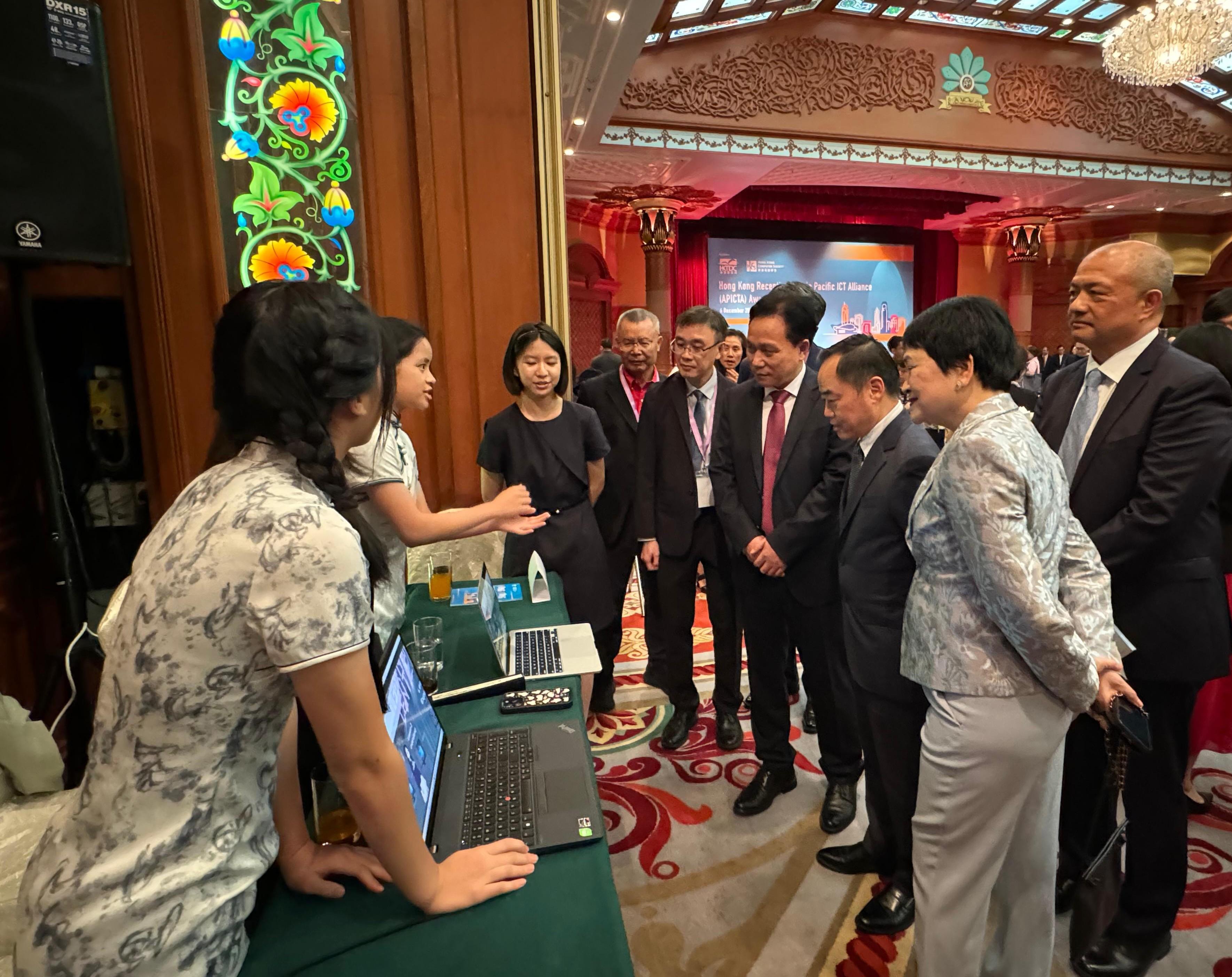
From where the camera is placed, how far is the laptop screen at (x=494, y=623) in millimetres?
1580

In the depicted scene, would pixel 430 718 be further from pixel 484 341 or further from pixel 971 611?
pixel 484 341

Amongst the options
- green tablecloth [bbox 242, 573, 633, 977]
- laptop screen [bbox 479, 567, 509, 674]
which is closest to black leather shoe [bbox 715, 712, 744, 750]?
laptop screen [bbox 479, 567, 509, 674]

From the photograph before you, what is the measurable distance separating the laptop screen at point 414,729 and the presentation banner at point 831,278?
31.1 ft

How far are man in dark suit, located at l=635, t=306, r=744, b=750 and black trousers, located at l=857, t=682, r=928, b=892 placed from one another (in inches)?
32.2

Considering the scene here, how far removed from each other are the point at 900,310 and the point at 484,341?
9898mm

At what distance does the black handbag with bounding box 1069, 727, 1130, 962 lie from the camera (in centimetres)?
140

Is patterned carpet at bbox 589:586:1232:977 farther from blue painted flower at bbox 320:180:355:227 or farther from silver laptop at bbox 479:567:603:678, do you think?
blue painted flower at bbox 320:180:355:227

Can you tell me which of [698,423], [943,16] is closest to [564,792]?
[698,423]

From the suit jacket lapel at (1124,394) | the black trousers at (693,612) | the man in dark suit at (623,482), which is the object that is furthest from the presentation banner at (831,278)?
the suit jacket lapel at (1124,394)

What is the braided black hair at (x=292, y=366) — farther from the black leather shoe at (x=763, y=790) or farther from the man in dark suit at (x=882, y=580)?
the black leather shoe at (x=763, y=790)

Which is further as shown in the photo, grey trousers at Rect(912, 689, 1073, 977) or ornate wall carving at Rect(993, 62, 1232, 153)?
ornate wall carving at Rect(993, 62, 1232, 153)

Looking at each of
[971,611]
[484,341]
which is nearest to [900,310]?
[484,341]

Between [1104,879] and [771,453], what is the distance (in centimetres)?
134

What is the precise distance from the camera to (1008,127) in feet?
26.1
